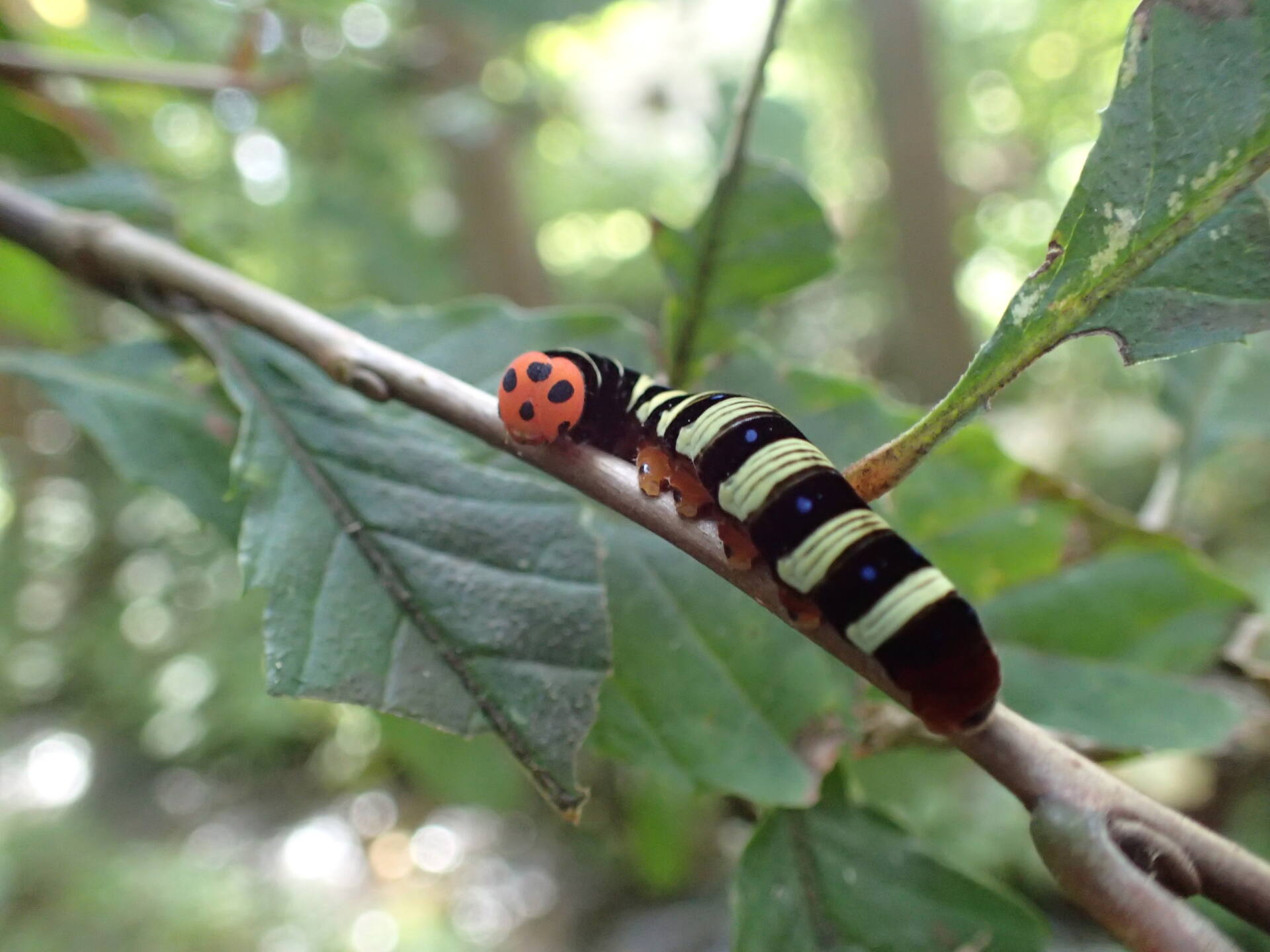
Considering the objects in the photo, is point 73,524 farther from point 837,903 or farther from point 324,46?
point 837,903

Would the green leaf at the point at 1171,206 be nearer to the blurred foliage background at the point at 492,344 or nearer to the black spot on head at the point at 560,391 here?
the blurred foliage background at the point at 492,344

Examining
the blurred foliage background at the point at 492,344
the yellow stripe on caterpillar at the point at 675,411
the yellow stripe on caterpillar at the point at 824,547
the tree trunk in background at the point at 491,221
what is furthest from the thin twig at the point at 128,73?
the tree trunk in background at the point at 491,221

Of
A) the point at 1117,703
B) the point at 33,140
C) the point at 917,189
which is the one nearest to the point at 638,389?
the point at 1117,703

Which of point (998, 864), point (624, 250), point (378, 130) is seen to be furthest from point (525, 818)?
point (624, 250)

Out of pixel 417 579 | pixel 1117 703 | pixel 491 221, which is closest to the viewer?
pixel 417 579

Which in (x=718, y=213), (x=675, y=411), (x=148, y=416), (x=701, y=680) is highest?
(x=718, y=213)

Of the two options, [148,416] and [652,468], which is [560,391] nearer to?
[652,468]
